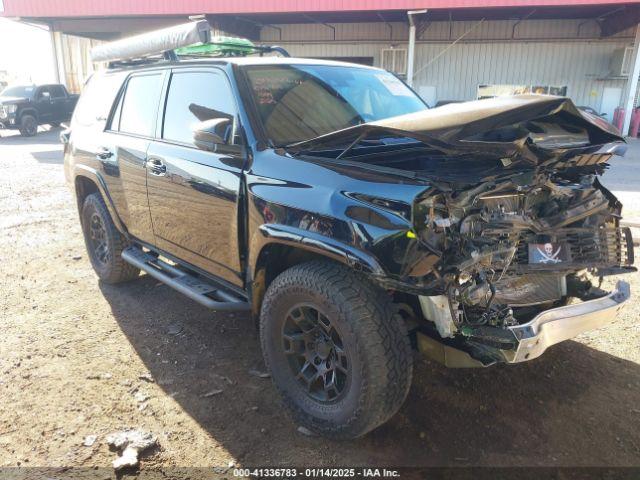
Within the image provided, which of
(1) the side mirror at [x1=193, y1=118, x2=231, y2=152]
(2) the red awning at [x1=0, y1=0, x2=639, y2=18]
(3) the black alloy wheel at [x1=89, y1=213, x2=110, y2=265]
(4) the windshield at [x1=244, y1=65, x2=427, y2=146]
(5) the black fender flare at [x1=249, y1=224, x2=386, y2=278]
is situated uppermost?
(2) the red awning at [x1=0, y1=0, x2=639, y2=18]

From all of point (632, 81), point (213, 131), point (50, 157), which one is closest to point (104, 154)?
point (213, 131)

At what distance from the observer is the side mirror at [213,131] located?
9.65 feet

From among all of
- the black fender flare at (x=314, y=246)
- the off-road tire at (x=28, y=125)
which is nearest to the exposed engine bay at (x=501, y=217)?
the black fender flare at (x=314, y=246)

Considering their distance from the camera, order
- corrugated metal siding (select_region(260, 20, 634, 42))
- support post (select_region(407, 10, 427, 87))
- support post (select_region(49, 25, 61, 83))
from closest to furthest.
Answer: support post (select_region(407, 10, 427, 87)) → corrugated metal siding (select_region(260, 20, 634, 42)) → support post (select_region(49, 25, 61, 83))

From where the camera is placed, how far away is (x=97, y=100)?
484cm

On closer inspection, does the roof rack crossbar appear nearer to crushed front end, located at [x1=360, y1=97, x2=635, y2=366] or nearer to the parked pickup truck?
crushed front end, located at [x1=360, y1=97, x2=635, y2=366]

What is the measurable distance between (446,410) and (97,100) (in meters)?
4.19

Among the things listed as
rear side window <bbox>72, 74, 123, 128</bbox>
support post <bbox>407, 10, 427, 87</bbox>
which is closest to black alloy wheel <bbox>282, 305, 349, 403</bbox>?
rear side window <bbox>72, 74, 123, 128</bbox>

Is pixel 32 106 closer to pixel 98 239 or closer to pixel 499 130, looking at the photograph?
pixel 98 239

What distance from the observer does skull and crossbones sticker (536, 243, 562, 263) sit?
277 cm

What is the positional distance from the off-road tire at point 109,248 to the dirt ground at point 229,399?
0.29 metres

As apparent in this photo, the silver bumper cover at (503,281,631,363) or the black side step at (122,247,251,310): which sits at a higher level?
the silver bumper cover at (503,281,631,363)

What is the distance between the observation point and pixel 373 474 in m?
2.46

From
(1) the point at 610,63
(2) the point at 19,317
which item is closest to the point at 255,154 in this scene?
(2) the point at 19,317
